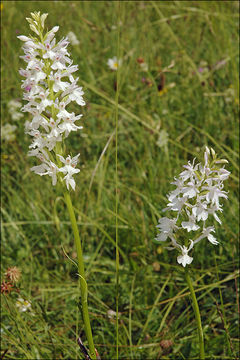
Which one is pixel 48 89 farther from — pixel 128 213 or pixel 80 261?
pixel 128 213

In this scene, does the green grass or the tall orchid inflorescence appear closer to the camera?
the tall orchid inflorescence

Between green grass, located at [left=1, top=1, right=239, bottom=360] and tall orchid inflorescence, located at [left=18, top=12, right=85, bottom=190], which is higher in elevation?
tall orchid inflorescence, located at [left=18, top=12, right=85, bottom=190]

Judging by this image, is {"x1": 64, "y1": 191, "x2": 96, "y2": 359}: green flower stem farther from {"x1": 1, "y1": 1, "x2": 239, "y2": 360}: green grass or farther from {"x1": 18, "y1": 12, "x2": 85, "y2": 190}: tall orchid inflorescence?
{"x1": 1, "y1": 1, "x2": 239, "y2": 360}: green grass

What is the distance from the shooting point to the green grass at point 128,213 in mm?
1955

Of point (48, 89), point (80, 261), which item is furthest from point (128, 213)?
point (48, 89)

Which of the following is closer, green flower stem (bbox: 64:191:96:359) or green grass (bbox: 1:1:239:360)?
green flower stem (bbox: 64:191:96:359)

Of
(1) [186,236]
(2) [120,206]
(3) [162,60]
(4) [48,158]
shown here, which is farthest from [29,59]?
(3) [162,60]

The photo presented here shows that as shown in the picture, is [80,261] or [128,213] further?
[128,213]

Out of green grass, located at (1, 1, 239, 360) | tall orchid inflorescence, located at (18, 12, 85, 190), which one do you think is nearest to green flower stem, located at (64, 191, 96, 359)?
tall orchid inflorescence, located at (18, 12, 85, 190)

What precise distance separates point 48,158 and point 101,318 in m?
1.00

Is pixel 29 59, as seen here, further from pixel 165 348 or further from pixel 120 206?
pixel 120 206

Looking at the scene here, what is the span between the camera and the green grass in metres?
1.96

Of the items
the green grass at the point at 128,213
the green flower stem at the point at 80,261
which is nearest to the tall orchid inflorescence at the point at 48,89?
the green flower stem at the point at 80,261

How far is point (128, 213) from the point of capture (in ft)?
8.30
